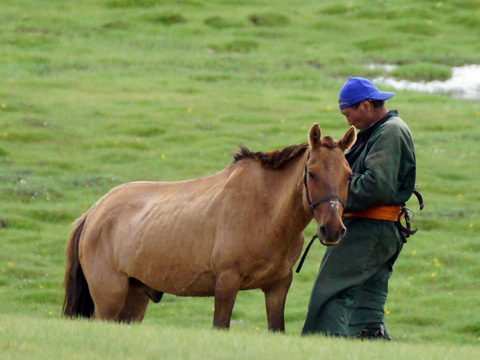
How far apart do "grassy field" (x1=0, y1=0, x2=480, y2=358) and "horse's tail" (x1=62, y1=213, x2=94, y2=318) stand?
931 mm

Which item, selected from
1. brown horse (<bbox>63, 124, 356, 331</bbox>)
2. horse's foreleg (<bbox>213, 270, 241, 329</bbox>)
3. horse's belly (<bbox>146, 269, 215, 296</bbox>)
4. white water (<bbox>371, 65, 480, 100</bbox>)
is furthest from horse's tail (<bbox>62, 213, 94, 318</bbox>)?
white water (<bbox>371, 65, 480, 100</bbox>)

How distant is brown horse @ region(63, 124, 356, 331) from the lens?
20.8 ft

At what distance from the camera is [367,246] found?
646cm

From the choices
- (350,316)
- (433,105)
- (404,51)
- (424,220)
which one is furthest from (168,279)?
(404,51)

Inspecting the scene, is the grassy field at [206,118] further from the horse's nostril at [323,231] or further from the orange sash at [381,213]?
the orange sash at [381,213]

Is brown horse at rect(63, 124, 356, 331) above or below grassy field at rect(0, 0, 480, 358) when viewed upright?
above

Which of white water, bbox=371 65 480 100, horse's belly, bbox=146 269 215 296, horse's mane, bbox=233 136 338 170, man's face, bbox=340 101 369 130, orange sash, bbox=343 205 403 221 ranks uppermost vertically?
man's face, bbox=340 101 369 130

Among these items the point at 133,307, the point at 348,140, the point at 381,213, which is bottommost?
the point at 133,307

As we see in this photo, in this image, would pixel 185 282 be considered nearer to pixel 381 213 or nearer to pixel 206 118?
pixel 381 213

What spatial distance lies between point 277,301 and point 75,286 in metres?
2.39

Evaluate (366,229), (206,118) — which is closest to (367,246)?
(366,229)

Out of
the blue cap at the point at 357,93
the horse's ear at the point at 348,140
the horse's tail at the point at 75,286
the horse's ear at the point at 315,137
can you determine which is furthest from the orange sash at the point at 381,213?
the horse's tail at the point at 75,286

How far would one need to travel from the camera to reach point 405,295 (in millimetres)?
12719

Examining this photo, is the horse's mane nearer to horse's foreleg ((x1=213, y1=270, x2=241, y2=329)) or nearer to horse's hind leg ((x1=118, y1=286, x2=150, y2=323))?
horse's foreleg ((x1=213, y1=270, x2=241, y2=329))
